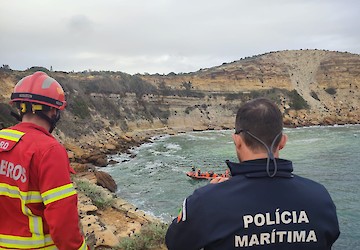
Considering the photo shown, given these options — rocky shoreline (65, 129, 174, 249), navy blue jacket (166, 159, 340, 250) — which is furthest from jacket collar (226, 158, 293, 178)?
rocky shoreline (65, 129, 174, 249)

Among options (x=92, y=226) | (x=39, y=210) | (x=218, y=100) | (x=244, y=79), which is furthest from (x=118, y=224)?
(x=244, y=79)

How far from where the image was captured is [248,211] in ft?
5.75

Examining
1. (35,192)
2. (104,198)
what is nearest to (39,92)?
(35,192)

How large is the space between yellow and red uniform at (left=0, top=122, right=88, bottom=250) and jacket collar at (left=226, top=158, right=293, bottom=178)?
3.86 feet

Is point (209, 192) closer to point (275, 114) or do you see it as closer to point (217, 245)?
point (217, 245)

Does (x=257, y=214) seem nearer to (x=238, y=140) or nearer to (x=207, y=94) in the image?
(x=238, y=140)

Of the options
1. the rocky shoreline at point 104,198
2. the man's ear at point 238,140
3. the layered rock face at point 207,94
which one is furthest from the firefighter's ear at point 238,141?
the layered rock face at point 207,94

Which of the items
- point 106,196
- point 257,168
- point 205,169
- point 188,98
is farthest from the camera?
point 188,98

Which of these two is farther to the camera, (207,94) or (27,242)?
(207,94)

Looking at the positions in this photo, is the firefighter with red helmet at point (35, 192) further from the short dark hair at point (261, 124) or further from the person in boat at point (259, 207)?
the short dark hair at point (261, 124)

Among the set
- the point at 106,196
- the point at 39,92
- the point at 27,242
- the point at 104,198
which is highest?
the point at 39,92

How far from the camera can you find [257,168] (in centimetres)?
186

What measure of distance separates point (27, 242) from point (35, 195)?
347 mm

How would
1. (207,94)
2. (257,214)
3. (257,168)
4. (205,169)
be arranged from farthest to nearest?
(207,94)
(205,169)
(257,168)
(257,214)
